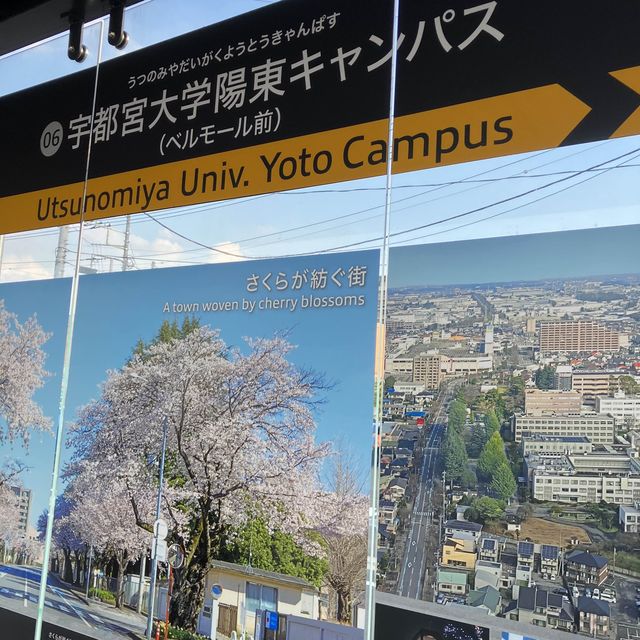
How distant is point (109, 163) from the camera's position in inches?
135

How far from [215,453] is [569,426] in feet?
4.76

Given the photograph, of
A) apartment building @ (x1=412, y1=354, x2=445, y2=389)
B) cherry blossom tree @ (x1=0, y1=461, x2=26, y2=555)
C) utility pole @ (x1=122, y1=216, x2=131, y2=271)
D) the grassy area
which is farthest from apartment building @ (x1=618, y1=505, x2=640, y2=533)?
cherry blossom tree @ (x1=0, y1=461, x2=26, y2=555)

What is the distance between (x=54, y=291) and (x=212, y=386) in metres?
1.17

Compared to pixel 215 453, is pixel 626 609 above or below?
below

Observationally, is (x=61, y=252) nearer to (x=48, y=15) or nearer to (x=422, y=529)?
(x=48, y=15)

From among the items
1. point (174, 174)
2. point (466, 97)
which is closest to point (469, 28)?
point (466, 97)

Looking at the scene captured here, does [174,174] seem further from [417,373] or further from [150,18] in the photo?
[417,373]

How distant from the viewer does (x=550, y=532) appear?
213 cm

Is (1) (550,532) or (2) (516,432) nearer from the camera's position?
(1) (550,532)

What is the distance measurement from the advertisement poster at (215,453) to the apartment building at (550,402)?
571mm

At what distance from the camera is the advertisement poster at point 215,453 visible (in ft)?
8.50

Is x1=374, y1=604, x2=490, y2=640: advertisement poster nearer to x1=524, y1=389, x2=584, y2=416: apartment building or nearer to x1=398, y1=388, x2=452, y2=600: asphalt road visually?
x1=398, y1=388, x2=452, y2=600: asphalt road

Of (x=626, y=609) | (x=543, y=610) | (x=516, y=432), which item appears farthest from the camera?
(x=516, y=432)

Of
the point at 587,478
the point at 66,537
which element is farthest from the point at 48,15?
the point at 587,478
